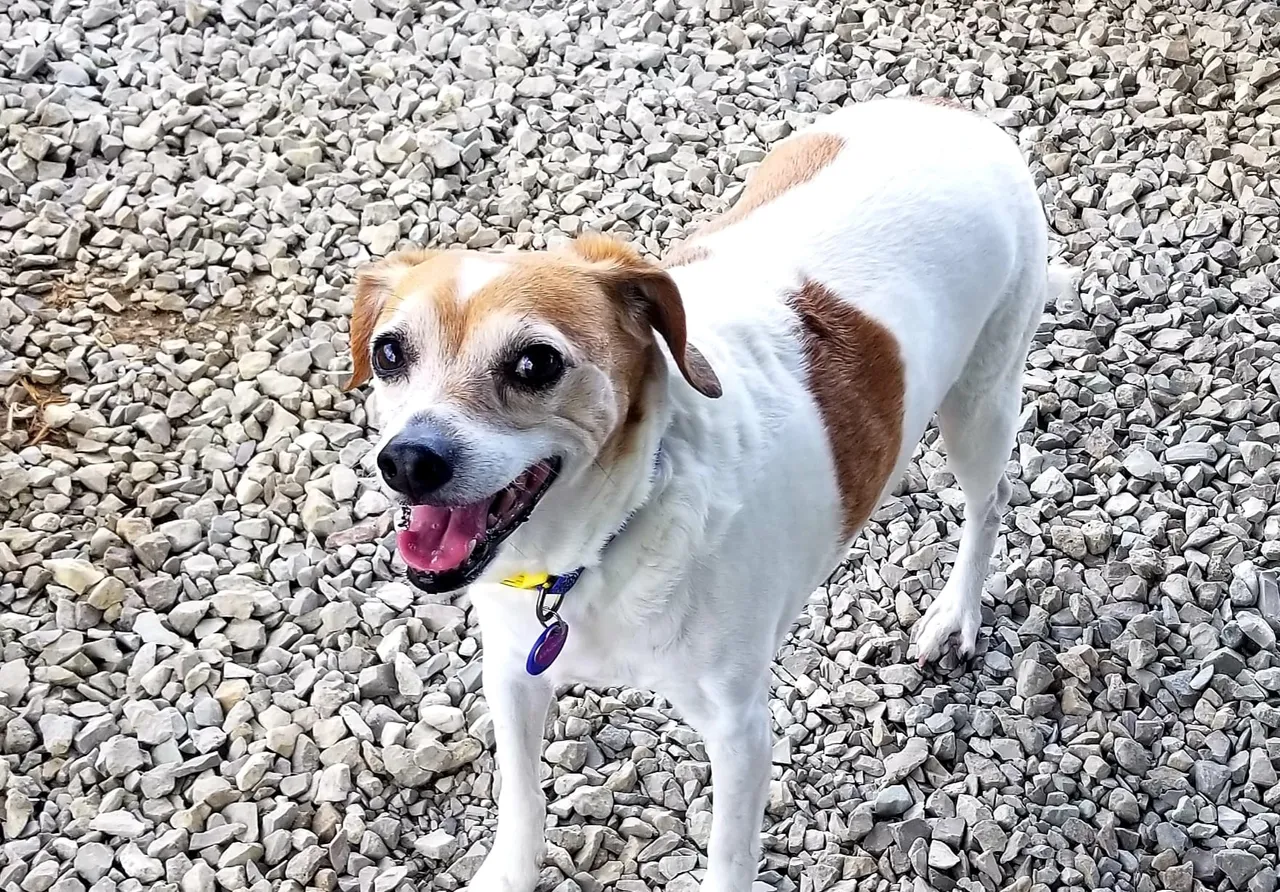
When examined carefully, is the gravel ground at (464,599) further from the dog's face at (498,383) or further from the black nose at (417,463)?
the black nose at (417,463)

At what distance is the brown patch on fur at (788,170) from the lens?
8.27 ft

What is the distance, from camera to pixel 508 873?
2592mm

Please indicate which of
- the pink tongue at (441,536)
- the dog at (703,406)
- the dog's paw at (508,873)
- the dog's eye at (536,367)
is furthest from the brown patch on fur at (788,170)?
the dog's paw at (508,873)

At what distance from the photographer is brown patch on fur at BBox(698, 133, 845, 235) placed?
2.52 metres

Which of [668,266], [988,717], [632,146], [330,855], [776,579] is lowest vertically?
[330,855]

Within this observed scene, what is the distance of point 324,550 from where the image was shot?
326 centimetres

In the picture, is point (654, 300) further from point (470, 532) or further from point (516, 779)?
point (516, 779)

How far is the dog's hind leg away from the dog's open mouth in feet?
3.95

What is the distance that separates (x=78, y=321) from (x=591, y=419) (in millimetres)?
2516

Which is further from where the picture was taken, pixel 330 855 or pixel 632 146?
pixel 632 146

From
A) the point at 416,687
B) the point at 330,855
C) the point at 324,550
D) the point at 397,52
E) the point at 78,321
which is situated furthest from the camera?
the point at 397,52

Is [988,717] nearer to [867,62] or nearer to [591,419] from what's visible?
[591,419]

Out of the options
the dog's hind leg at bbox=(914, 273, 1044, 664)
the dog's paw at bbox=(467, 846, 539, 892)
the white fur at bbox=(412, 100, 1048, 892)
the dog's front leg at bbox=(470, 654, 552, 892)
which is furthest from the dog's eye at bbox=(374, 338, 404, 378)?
the dog's hind leg at bbox=(914, 273, 1044, 664)

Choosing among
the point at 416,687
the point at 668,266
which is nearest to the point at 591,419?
the point at 668,266
